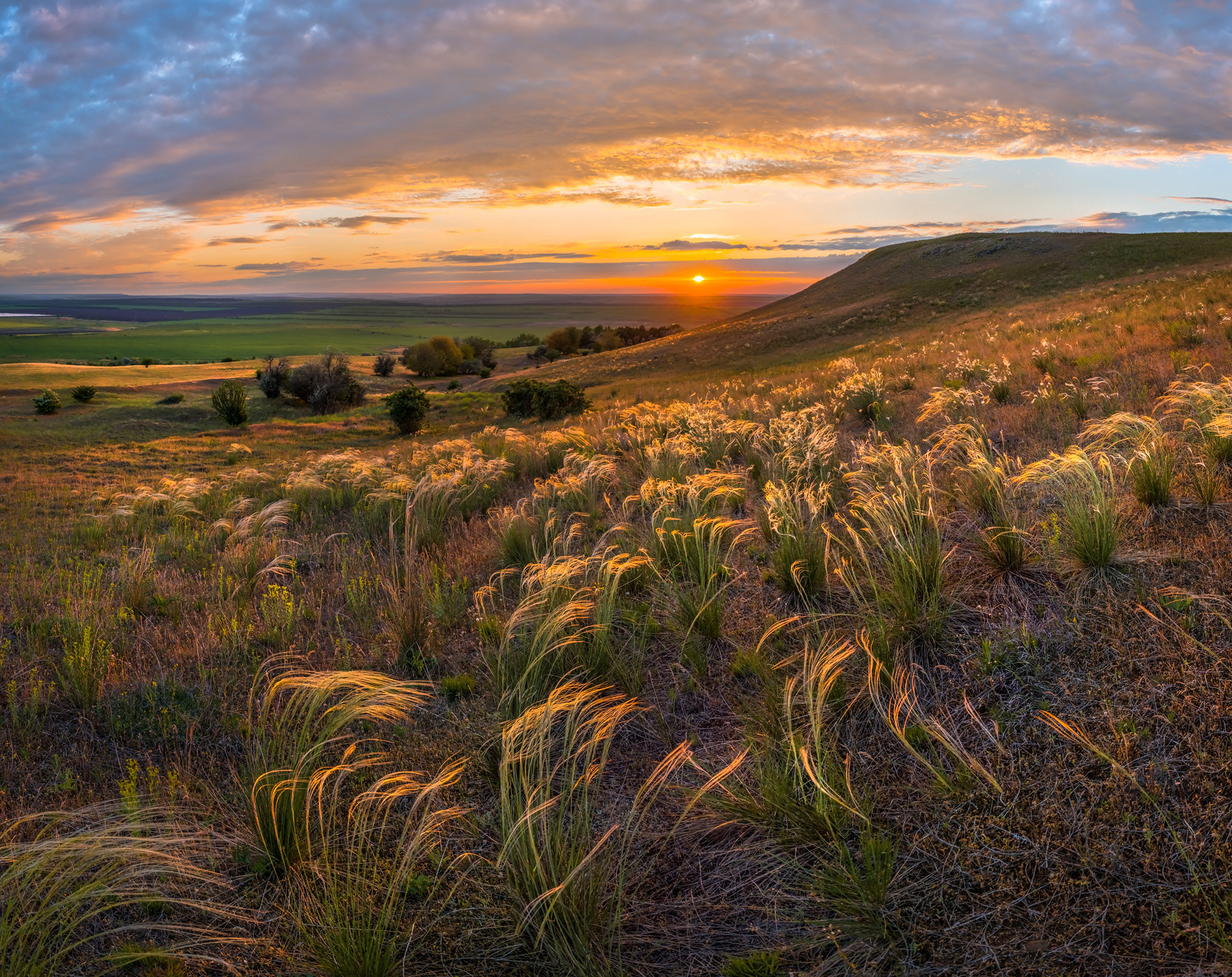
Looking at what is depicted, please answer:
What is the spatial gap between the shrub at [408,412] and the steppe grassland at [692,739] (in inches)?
1050

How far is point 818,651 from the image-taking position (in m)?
3.12

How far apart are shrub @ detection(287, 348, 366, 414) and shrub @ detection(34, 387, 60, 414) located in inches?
528

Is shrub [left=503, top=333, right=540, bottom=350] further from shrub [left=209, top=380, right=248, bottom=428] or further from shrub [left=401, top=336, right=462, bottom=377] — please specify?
shrub [left=209, top=380, right=248, bottom=428]

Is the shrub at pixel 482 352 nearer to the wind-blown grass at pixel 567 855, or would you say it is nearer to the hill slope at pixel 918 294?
the hill slope at pixel 918 294

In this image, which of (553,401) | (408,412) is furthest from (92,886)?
(408,412)

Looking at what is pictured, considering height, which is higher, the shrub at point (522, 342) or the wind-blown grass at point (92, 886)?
the shrub at point (522, 342)

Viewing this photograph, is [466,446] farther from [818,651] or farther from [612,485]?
[818,651]

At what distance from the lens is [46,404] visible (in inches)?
1324

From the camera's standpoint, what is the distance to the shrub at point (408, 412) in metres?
31.9

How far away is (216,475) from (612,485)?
1220cm

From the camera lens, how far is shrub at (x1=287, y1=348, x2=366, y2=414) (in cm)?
4431

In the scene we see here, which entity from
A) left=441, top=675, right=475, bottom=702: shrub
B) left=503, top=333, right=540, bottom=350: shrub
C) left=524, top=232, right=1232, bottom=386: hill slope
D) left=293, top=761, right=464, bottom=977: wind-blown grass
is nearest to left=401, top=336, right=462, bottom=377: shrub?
left=524, top=232, right=1232, bottom=386: hill slope

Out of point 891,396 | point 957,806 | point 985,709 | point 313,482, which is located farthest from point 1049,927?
point 891,396

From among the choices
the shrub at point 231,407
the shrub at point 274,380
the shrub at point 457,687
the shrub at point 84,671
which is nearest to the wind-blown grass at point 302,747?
the shrub at point 457,687
